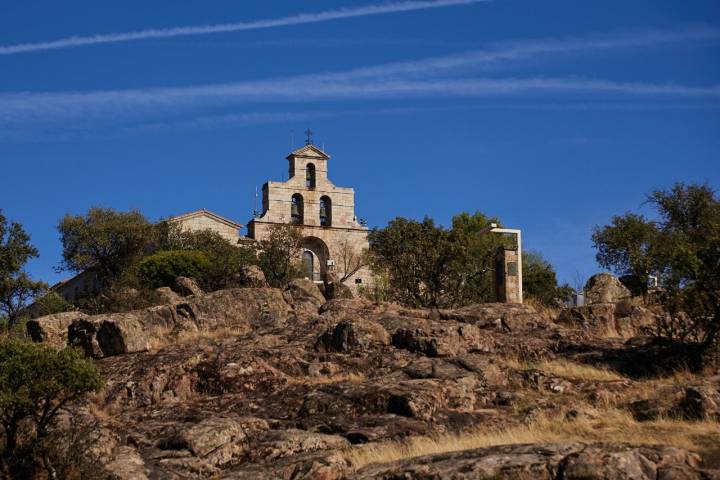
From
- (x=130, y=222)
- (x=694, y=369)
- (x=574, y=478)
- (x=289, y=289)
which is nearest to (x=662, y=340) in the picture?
(x=694, y=369)

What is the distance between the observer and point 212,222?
69.1m

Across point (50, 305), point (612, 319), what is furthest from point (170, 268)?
point (612, 319)

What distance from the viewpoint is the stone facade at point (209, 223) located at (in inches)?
2655

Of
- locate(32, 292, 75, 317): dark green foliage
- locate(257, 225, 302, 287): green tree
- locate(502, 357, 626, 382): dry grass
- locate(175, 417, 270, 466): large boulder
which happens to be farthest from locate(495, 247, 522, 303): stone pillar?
locate(32, 292, 75, 317): dark green foliage

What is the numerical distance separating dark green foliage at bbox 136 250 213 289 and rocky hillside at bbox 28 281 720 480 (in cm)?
1666

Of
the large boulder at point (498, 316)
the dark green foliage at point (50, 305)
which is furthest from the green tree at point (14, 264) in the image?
the large boulder at point (498, 316)

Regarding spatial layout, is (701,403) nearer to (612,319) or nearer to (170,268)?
(612,319)

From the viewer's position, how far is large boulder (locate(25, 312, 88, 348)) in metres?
30.1

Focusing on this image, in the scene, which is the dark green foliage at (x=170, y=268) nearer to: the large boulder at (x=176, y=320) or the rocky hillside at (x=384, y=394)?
the large boulder at (x=176, y=320)

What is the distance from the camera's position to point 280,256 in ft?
164

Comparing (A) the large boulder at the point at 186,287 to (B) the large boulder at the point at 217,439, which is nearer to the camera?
(B) the large boulder at the point at 217,439

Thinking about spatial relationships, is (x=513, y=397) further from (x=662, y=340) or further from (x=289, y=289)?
(x=289, y=289)

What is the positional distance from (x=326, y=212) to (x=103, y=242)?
2159cm

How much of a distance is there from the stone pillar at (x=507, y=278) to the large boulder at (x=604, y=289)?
5.79 metres
